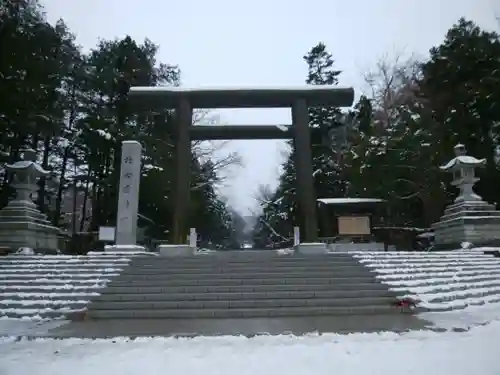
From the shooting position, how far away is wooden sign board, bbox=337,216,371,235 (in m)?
22.1

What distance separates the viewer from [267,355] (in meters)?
5.61

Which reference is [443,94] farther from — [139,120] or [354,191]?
[139,120]

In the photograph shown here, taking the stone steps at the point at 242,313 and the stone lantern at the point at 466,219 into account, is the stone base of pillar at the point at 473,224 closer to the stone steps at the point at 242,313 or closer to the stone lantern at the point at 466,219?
the stone lantern at the point at 466,219

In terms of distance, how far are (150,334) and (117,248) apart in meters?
7.75

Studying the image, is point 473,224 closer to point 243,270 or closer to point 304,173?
point 304,173

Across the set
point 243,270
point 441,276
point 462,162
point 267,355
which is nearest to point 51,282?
point 243,270

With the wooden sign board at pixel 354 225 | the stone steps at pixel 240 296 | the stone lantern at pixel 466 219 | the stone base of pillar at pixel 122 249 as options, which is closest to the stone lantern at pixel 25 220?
the stone base of pillar at pixel 122 249

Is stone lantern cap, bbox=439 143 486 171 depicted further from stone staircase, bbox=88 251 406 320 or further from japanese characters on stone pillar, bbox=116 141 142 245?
japanese characters on stone pillar, bbox=116 141 142 245

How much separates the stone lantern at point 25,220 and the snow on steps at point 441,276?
14.2 meters

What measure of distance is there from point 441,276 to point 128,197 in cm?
1069

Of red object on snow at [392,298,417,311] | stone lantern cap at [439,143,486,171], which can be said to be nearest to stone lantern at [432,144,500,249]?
stone lantern cap at [439,143,486,171]

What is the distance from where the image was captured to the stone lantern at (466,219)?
18.9 meters

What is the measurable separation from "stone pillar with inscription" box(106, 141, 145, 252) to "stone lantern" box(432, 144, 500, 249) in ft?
45.5

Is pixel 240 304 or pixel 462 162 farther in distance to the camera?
pixel 462 162
